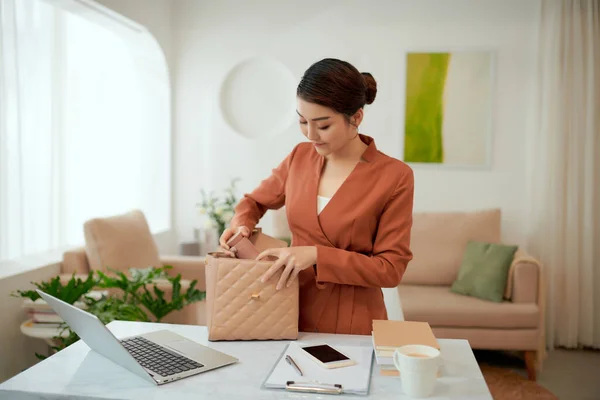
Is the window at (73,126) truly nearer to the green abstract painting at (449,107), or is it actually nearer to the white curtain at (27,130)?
the white curtain at (27,130)

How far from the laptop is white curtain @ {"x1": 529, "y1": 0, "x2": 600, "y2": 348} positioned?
11.7ft

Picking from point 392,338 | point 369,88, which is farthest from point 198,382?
point 369,88

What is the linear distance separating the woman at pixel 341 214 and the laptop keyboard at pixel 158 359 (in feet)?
0.88

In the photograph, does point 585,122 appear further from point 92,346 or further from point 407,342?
point 92,346

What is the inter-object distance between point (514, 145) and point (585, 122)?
50cm

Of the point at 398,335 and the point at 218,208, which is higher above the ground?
the point at 218,208

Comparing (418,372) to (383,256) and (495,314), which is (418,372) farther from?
(495,314)

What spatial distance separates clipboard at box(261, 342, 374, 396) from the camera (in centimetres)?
121

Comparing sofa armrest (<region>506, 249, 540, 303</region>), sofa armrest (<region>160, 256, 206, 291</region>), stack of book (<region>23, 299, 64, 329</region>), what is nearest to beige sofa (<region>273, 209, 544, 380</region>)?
sofa armrest (<region>506, 249, 540, 303</region>)

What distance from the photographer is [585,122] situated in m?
4.38

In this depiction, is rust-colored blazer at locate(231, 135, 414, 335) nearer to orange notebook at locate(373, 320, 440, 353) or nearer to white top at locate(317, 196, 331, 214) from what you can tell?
white top at locate(317, 196, 331, 214)

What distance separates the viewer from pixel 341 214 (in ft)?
5.40

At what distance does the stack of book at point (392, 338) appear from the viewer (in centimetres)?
132

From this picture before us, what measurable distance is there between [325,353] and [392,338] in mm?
153
